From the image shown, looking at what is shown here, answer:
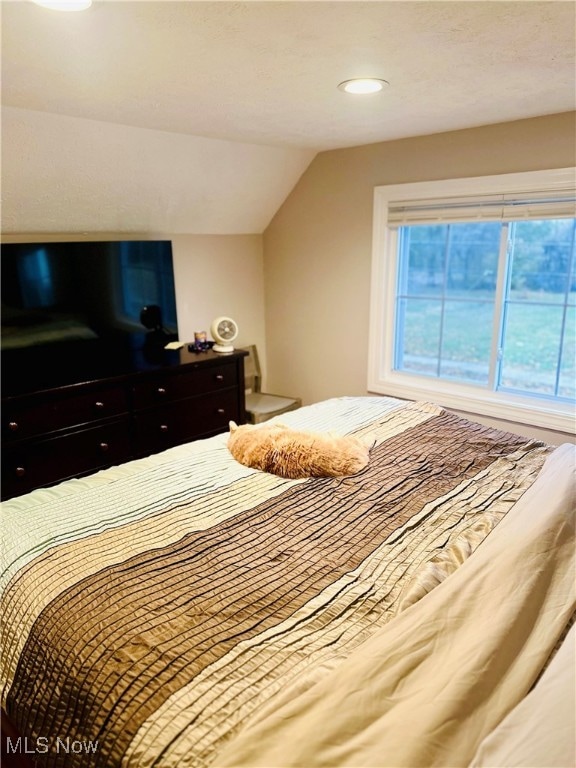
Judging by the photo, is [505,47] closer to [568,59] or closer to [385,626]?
[568,59]

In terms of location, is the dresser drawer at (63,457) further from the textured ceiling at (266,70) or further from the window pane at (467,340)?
the window pane at (467,340)

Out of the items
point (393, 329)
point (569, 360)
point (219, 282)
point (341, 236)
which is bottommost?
point (569, 360)

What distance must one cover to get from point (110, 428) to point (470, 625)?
234 centimetres

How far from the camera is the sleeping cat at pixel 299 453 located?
6.15 ft

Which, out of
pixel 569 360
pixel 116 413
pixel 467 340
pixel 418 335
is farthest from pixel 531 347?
pixel 116 413

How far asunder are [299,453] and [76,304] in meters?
1.87

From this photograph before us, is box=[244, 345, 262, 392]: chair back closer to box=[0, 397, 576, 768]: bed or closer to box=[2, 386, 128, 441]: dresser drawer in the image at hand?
box=[2, 386, 128, 441]: dresser drawer

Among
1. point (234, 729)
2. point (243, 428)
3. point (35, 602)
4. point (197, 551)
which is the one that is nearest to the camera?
point (234, 729)

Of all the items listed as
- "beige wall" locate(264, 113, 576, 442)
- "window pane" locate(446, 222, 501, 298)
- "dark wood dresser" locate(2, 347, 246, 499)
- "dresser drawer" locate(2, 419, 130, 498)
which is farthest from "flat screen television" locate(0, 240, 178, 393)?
"window pane" locate(446, 222, 501, 298)

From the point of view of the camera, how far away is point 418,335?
358cm

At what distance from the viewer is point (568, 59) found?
172cm

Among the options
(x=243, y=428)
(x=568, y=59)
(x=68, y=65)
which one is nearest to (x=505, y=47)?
(x=568, y=59)

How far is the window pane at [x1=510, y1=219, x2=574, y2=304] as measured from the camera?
2830 millimetres

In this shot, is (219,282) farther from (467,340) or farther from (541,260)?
(541,260)
